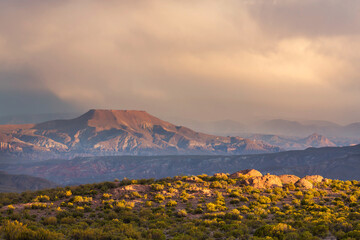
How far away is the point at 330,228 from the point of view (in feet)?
67.2

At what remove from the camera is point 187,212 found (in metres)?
28.2

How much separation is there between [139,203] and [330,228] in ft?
62.2

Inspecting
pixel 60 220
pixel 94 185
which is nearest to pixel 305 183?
pixel 94 185

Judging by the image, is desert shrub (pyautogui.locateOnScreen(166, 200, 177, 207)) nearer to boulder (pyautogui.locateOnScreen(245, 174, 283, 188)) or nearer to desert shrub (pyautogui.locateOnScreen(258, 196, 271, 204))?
desert shrub (pyautogui.locateOnScreen(258, 196, 271, 204))

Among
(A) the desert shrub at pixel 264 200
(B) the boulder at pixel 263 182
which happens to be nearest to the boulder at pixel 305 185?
(B) the boulder at pixel 263 182

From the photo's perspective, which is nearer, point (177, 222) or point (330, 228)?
point (330, 228)

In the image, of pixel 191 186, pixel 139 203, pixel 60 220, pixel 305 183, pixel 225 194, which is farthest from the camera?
pixel 305 183

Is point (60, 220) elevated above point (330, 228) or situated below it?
below

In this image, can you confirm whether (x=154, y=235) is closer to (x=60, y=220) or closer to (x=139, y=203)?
(x=60, y=220)

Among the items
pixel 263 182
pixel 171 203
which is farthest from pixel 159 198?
pixel 263 182

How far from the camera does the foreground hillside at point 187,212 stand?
19188 millimetres

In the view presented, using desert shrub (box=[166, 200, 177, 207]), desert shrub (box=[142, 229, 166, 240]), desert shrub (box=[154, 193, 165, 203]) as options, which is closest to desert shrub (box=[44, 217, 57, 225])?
desert shrub (box=[142, 229, 166, 240])

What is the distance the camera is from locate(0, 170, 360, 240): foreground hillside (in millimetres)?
19188

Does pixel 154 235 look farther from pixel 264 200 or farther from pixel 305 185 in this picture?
pixel 305 185
